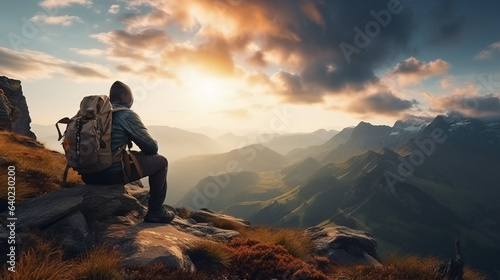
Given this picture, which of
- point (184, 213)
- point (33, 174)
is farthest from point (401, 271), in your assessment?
point (33, 174)

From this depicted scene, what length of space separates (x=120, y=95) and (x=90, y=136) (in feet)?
5.92

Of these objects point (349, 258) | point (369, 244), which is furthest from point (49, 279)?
point (369, 244)

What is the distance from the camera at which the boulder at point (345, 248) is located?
15391 mm

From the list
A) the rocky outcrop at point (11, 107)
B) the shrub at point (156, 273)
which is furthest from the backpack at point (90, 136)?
the rocky outcrop at point (11, 107)

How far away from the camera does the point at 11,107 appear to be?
26.3 m

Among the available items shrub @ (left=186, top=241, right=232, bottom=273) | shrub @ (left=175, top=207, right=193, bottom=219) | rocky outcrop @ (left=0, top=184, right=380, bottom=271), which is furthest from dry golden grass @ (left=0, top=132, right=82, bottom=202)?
shrub @ (left=175, top=207, right=193, bottom=219)

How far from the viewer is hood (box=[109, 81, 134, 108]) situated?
29.4ft

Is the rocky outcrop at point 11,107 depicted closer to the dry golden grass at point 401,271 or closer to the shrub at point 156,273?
the shrub at point 156,273

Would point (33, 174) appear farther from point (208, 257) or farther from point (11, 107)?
point (11, 107)

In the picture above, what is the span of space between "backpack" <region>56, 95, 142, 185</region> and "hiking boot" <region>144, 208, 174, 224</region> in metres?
2.77

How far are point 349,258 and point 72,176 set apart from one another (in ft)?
47.0

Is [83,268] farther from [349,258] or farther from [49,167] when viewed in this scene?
[349,258]

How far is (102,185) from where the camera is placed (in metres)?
9.57

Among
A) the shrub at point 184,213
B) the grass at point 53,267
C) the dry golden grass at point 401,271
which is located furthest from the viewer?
the shrub at point 184,213
